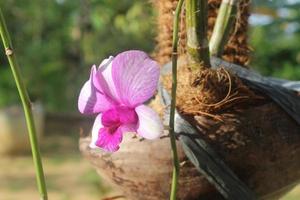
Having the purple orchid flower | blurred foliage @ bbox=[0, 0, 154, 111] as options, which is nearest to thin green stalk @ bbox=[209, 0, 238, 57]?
the purple orchid flower

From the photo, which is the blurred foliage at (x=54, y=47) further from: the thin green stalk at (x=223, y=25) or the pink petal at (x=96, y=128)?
the pink petal at (x=96, y=128)

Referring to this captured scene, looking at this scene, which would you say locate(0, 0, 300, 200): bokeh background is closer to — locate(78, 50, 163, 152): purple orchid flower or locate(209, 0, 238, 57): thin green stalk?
locate(209, 0, 238, 57): thin green stalk

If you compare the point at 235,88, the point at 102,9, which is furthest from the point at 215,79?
the point at 102,9

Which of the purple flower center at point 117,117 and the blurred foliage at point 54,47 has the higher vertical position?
the purple flower center at point 117,117

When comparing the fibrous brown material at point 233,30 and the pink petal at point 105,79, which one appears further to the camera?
the fibrous brown material at point 233,30

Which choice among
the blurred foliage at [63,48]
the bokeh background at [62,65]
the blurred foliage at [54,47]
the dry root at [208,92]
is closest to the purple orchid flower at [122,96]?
the dry root at [208,92]

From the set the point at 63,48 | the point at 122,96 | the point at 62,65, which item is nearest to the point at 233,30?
the point at 122,96

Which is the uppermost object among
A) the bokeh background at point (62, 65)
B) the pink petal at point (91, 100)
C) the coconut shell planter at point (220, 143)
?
the pink petal at point (91, 100)
